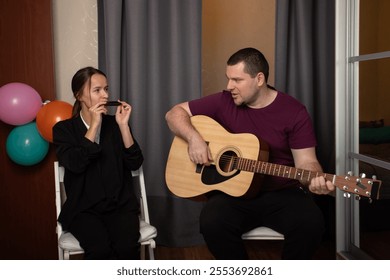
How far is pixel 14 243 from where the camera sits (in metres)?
3.01

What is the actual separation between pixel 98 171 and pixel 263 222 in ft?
2.56

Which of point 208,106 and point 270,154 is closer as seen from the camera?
point 270,154

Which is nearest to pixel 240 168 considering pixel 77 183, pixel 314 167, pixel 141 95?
pixel 314 167

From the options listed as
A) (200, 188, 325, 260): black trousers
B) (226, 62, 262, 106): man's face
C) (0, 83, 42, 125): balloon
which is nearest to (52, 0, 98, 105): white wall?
(0, 83, 42, 125): balloon

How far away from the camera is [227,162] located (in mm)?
2361

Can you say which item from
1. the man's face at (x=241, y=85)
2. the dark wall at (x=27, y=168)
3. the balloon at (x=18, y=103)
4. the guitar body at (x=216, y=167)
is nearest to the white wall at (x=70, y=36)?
the dark wall at (x=27, y=168)

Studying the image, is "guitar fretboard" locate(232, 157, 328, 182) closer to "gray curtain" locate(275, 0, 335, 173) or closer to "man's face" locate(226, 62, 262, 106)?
"man's face" locate(226, 62, 262, 106)

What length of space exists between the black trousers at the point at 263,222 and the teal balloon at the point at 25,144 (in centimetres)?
100

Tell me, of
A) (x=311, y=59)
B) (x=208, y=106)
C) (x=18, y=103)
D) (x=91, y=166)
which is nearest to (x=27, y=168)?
(x=18, y=103)

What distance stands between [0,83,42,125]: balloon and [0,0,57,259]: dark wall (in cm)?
19

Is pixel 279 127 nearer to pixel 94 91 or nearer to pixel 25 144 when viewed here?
pixel 94 91

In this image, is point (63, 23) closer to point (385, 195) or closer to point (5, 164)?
point (5, 164)

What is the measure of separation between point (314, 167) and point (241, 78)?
0.53m

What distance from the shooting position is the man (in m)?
2.26
